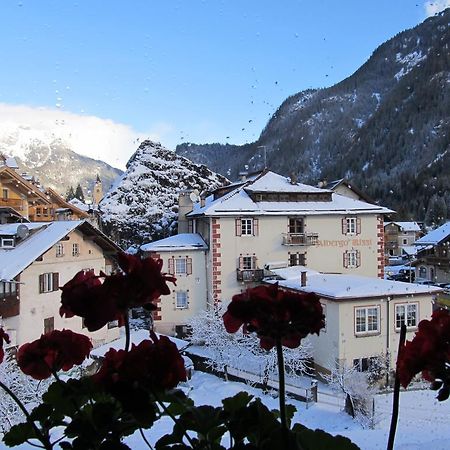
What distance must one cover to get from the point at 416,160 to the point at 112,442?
422ft

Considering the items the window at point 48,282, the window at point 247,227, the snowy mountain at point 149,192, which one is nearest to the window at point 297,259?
the window at point 247,227

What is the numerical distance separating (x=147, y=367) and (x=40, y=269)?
16508mm

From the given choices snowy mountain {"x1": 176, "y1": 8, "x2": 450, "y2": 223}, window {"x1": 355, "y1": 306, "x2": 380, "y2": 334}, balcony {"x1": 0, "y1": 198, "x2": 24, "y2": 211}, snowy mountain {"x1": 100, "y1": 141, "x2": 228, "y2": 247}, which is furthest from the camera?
snowy mountain {"x1": 176, "y1": 8, "x2": 450, "y2": 223}

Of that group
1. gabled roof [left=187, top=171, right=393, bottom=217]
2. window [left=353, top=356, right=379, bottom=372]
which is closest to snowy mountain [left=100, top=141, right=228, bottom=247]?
gabled roof [left=187, top=171, right=393, bottom=217]

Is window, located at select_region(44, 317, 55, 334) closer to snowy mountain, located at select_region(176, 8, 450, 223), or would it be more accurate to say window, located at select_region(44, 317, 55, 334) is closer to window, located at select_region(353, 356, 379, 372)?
window, located at select_region(353, 356, 379, 372)

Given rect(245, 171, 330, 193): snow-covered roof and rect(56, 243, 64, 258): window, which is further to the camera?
rect(245, 171, 330, 193): snow-covered roof

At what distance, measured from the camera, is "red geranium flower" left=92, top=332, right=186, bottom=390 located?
53.7 inches

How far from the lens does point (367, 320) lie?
53.9 feet

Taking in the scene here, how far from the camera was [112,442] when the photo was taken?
4.78 feet

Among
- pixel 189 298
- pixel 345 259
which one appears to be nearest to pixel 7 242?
pixel 189 298

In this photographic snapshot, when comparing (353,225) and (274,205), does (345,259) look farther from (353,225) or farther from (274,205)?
(274,205)

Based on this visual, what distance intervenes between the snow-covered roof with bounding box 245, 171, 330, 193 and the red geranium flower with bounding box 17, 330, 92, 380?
2233 cm

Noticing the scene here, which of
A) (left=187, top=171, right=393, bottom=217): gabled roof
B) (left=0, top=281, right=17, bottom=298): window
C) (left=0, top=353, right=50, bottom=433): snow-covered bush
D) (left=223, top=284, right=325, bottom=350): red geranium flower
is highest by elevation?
(left=187, top=171, right=393, bottom=217): gabled roof

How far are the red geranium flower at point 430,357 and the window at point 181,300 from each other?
71.4 feet
